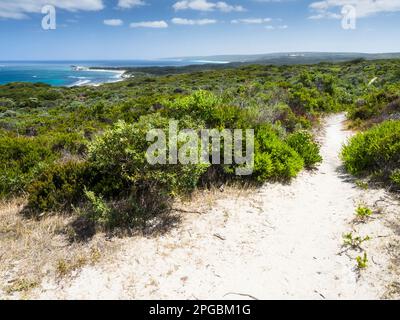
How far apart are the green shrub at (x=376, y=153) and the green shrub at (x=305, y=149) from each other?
78 centimetres

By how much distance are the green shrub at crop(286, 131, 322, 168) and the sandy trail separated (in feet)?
6.90

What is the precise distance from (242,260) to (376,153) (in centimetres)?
492

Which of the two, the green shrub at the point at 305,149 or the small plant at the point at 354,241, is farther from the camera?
the green shrub at the point at 305,149

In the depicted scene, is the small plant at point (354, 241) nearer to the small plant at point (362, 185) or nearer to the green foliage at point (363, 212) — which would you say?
the green foliage at point (363, 212)

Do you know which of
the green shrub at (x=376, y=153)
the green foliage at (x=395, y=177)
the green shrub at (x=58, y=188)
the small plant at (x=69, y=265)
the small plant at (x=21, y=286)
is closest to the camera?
the small plant at (x=21, y=286)

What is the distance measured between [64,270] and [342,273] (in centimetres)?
384

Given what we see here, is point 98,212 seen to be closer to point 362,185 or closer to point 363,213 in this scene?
point 363,213

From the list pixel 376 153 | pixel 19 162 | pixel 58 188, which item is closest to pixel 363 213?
pixel 376 153

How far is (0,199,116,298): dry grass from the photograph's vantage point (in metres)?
4.14

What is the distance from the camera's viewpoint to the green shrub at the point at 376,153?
23.2 ft

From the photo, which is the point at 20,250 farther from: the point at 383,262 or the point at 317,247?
the point at 383,262

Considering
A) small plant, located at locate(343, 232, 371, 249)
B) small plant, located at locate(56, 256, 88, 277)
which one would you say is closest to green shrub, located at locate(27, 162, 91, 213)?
small plant, located at locate(56, 256, 88, 277)

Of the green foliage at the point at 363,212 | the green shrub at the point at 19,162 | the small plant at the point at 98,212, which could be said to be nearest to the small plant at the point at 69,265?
the small plant at the point at 98,212
